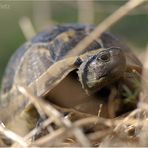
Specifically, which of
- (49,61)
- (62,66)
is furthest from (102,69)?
(49,61)

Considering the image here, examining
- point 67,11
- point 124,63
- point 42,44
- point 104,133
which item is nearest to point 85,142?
point 104,133

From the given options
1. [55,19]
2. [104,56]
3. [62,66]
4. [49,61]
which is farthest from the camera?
[55,19]

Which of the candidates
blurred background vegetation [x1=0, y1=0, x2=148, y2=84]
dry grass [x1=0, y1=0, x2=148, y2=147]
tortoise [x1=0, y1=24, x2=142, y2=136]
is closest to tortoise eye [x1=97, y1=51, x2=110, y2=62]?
tortoise [x1=0, y1=24, x2=142, y2=136]

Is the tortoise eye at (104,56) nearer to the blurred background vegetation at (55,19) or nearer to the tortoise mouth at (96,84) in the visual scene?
the tortoise mouth at (96,84)

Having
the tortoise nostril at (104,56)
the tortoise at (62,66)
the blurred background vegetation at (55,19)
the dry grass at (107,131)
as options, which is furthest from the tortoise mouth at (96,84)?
the blurred background vegetation at (55,19)

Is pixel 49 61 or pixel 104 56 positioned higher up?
pixel 104 56

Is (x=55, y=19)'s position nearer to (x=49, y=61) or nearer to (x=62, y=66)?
(x=49, y=61)

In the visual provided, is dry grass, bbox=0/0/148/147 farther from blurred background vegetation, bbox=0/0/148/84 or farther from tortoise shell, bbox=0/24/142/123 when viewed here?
blurred background vegetation, bbox=0/0/148/84
